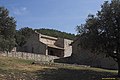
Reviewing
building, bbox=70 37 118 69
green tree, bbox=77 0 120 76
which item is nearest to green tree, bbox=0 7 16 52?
green tree, bbox=77 0 120 76

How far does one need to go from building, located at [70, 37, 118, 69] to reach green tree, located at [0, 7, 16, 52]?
76.6 feet

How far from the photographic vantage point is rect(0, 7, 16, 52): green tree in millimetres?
38553

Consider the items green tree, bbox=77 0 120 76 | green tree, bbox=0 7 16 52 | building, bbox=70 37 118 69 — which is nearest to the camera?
green tree, bbox=0 7 16 52

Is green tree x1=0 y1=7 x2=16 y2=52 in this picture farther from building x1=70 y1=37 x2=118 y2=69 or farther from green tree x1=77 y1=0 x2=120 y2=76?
building x1=70 y1=37 x2=118 y2=69

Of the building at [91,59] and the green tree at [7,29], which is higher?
the green tree at [7,29]

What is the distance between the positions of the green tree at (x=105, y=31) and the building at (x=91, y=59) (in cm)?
1582

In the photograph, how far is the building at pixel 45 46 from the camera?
3250 inches

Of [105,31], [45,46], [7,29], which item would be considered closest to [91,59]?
[45,46]

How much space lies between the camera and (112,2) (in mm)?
45438

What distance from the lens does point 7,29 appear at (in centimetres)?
4028

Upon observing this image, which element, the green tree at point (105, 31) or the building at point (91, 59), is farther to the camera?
the building at point (91, 59)

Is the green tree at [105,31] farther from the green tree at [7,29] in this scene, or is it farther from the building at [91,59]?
the building at [91,59]

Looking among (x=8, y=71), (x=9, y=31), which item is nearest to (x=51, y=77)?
(x=8, y=71)

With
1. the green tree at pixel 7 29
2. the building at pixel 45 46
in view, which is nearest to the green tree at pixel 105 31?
the green tree at pixel 7 29
